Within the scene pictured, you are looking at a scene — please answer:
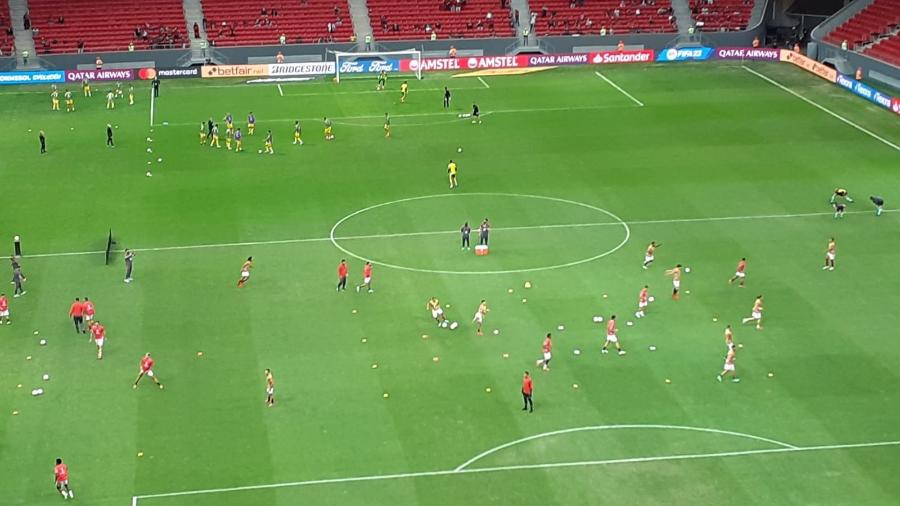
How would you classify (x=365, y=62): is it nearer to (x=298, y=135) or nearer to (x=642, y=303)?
(x=298, y=135)

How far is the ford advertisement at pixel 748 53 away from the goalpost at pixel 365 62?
2395cm

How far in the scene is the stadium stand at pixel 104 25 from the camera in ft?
314

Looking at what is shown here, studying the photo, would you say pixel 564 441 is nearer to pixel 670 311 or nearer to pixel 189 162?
pixel 670 311

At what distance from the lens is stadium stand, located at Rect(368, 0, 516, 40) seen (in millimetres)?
100375

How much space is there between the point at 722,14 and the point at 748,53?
26.3 feet

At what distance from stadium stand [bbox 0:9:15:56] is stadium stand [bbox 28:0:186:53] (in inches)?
68.3

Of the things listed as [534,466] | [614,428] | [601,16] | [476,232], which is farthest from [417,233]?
[601,16]

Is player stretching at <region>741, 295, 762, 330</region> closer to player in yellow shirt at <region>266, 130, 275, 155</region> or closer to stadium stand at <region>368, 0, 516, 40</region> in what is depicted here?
player in yellow shirt at <region>266, 130, 275, 155</region>

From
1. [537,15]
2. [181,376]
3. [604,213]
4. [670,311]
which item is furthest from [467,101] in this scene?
[181,376]

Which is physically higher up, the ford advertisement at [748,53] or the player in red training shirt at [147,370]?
the player in red training shirt at [147,370]

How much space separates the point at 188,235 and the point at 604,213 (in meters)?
20.3

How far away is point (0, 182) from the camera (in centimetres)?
6719

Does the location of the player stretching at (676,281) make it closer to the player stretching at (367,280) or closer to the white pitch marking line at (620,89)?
the player stretching at (367,280)

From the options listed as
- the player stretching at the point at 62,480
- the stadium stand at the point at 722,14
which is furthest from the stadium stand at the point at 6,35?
the player stretching at the point at 62,480
